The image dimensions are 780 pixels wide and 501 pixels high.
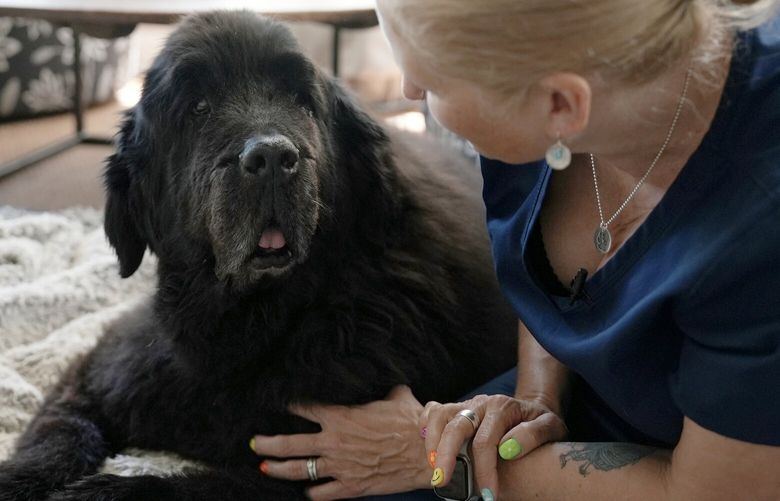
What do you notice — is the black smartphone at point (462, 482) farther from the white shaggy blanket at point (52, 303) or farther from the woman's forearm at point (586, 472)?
the white shaggy blanket at point (52, 303)

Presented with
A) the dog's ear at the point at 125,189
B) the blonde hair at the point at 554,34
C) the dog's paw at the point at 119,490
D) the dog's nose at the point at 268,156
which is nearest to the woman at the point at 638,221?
the blonde hair at the point at 554,34

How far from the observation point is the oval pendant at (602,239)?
144 centimetres

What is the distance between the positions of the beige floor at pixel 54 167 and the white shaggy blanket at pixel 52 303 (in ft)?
1.18

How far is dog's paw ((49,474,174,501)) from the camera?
62.8 inches

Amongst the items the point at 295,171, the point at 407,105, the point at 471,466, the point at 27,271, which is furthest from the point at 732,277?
the point at 407,105

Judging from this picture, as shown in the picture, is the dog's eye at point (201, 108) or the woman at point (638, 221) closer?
the woman at point (638, 221)

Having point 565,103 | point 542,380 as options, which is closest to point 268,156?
point 565,103

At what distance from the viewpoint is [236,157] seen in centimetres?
155

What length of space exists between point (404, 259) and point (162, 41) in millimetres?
634

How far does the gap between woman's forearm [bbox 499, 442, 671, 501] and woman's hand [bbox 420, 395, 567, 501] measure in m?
0.03

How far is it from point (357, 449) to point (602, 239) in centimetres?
59

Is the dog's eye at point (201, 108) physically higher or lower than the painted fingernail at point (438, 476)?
higher

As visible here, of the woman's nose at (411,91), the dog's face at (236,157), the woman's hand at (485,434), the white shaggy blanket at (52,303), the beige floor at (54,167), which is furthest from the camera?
the beige floor at (54,167)

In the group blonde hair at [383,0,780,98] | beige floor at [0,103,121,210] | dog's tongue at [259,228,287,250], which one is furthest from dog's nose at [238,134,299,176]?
beige floor at [0,103,121,210]
